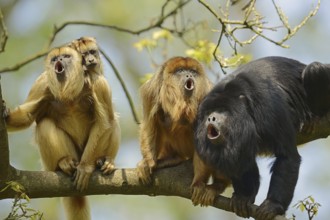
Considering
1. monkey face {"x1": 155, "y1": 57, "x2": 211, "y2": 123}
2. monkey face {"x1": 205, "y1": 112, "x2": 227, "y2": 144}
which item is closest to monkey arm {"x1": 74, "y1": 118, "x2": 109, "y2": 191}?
monkey face {"x1": 155, "y1": 57, "x2": 211, "y2": 123}

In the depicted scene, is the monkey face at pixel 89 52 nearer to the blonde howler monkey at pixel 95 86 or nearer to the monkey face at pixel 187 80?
the blonde howler monkey at pixel 95 86

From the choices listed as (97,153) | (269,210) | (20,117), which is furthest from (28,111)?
(269,210)

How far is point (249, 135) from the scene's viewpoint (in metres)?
6.45

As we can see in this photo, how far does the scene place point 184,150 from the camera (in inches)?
276

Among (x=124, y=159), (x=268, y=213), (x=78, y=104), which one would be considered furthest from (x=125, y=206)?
(x=268, y=213)

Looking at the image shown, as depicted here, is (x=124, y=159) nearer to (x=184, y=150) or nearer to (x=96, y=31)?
(x=96, y=31)

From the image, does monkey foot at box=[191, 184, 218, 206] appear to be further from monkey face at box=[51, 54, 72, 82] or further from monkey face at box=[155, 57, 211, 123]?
monkey face at box=[51, 54, 72, 82]

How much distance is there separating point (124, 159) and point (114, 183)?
11.8 meters

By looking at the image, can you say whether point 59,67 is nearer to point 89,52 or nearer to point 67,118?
point 89,52

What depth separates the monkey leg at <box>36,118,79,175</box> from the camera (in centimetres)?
705

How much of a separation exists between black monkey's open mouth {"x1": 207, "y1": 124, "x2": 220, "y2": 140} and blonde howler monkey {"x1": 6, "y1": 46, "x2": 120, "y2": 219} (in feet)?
4.23

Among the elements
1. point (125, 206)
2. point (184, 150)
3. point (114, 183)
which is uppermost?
point (125, 206)

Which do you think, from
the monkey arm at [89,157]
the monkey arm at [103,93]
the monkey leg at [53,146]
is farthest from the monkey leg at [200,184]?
the monkey leg at [53,146]

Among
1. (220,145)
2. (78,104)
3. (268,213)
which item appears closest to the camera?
(268,213)
